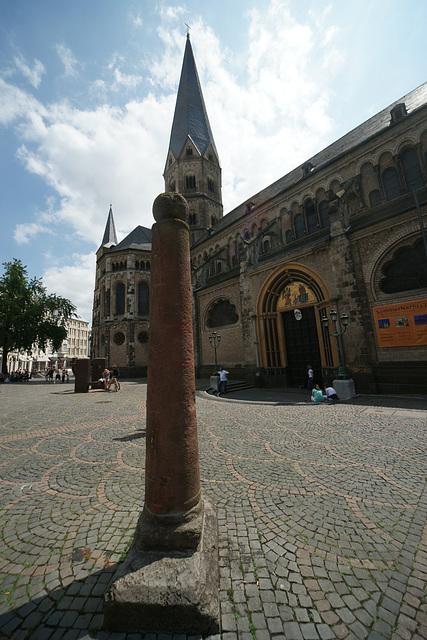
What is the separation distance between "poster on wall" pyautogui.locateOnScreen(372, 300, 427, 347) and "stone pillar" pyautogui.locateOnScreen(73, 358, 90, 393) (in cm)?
1652

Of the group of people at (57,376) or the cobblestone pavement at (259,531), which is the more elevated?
the group of people at (57,376)

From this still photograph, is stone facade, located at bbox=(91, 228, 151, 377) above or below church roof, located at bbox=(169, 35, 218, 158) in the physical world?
below

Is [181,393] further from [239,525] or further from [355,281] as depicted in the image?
[355,281]

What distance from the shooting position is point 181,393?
2.32 m

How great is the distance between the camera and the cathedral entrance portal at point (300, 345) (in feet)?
50.0

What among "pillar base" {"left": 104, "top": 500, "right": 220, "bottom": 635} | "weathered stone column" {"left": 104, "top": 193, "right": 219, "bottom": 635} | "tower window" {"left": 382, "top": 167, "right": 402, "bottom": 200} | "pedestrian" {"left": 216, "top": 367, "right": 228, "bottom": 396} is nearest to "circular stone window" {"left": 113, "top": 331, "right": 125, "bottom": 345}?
"pedestrian" {"left": 216, "top": 367, "right": 228, "bottom": 396}

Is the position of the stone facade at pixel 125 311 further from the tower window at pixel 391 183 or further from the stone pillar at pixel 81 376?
the tower window at pixel 391 183

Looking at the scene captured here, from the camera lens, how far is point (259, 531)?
108 inches

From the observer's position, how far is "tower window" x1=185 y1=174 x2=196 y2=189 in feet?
118

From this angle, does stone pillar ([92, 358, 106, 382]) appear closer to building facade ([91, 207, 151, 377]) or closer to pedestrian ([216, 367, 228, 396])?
building facade ([91, 207, 151, 377])

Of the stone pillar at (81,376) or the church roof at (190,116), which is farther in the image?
the church roof at (190,116)

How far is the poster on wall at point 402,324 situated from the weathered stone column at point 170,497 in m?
11.7

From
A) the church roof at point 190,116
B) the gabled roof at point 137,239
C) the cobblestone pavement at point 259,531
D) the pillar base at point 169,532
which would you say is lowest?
the cobblestone pavement at point 259,531

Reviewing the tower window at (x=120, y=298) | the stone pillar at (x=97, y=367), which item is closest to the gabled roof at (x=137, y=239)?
the tower window at (x=120, y=298)
